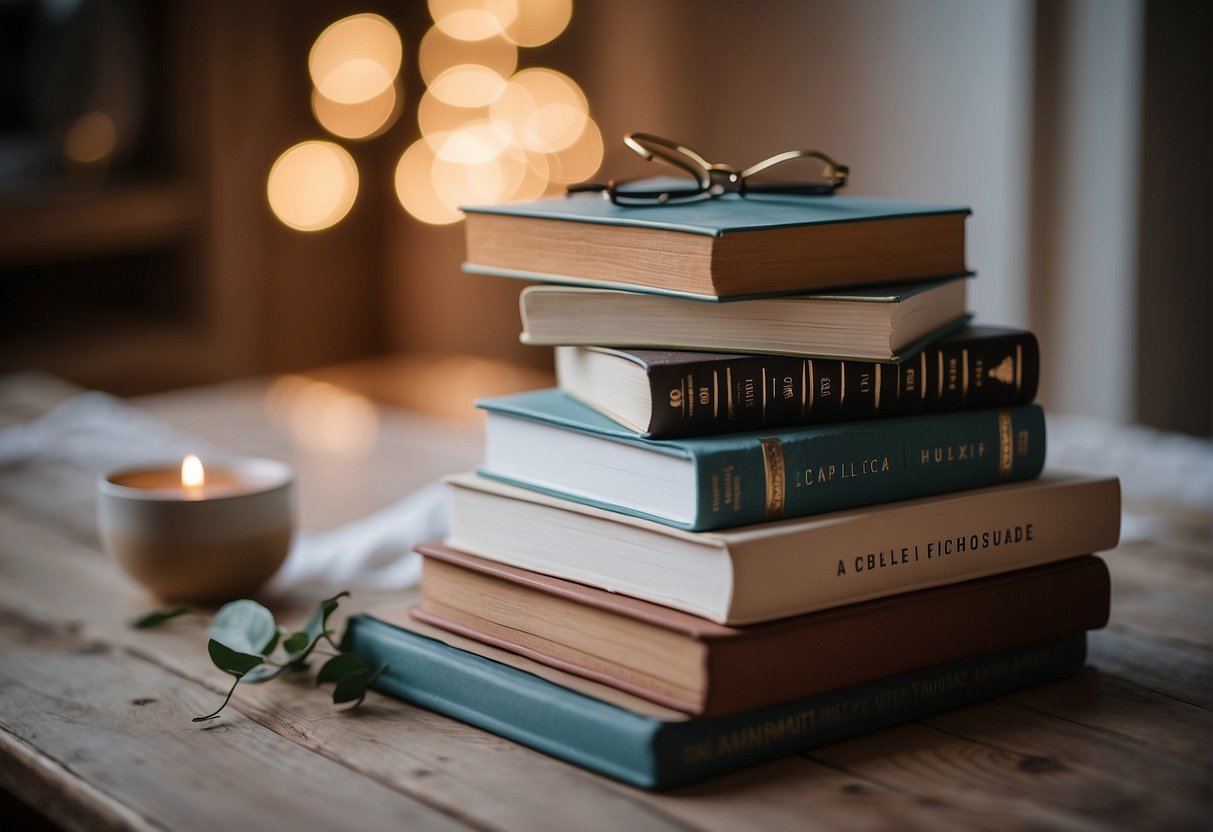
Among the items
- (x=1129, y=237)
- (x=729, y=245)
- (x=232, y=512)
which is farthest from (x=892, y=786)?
(x=1129, y=237)

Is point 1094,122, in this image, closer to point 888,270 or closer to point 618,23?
point 618,23

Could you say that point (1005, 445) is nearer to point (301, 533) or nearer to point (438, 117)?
point (301, 533)

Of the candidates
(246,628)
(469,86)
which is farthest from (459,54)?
(246,628)

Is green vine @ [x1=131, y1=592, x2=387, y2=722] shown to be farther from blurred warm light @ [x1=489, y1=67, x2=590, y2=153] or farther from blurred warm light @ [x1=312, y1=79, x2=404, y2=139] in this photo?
blurred warm light @ [x1=312, y1=79, x2=404, y2=139]

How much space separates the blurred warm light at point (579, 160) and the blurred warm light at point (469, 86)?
12.4 inches

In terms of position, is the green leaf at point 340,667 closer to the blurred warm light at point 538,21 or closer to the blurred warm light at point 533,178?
the blurred warm light at point 533,178

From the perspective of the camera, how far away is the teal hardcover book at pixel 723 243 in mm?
697

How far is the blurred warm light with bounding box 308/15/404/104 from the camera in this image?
11.7 feet

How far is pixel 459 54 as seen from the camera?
3549 mm

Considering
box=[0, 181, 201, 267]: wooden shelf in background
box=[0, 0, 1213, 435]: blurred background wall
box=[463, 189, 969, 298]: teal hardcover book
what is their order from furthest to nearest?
box=[0, 181, 201, 267]: wooden shelf in background → box=[0, 0, 1213, 435]: blurred background wall → box=[463, 189, 969, 298]: teal hardcover book

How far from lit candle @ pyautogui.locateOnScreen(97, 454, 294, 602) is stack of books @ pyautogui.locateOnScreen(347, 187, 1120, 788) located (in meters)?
0.15

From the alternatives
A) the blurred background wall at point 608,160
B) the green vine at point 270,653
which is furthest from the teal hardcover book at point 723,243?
the blurred background wall at point 608,160

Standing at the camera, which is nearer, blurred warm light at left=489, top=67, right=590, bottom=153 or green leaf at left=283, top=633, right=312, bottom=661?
green leaf at left=283, top=633, right=312, bottom=661

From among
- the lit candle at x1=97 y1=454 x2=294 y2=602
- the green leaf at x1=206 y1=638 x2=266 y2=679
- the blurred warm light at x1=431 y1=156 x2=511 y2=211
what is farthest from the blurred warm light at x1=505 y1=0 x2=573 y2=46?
the green leaf at x1=206 y1=638 x2=266 y2=679
